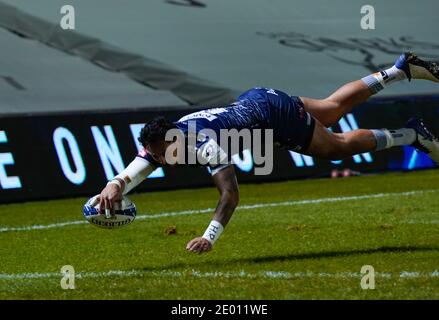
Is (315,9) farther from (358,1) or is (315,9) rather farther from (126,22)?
(126,22)

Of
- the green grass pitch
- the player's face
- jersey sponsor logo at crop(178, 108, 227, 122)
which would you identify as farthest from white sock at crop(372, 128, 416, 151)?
the player's face

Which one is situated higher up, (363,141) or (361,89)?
(361,89)

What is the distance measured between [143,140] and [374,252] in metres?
2.42

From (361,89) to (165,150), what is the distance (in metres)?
2.84

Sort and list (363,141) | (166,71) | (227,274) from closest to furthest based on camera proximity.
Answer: (227,274)
(363,141)
(166,71)

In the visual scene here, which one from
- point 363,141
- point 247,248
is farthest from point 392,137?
point 247,248

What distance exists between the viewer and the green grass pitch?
8625mm

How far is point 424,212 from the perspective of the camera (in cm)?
1358

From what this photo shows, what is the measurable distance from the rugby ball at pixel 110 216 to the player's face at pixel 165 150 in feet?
1.82

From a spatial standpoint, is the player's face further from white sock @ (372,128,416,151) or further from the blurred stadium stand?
the blurred stadium stand

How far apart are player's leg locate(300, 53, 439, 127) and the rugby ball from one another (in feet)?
7.77

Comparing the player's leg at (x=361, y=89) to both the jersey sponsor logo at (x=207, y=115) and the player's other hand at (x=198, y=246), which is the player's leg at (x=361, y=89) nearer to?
the jersey sponsor logo at (x=207, y=115)

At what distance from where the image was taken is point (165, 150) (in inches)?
395

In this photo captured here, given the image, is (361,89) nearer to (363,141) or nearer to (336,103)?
(336,103)
